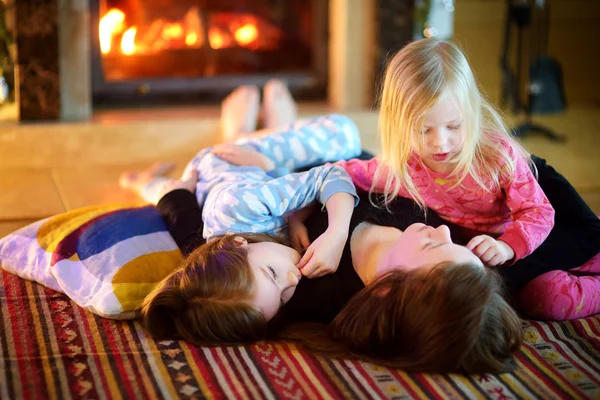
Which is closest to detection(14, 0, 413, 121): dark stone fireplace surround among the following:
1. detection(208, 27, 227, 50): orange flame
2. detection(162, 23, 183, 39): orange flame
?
detection(162, 23, 183, 39): orange flame

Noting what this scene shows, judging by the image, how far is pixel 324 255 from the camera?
1.39 meters

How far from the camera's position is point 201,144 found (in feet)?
8.46

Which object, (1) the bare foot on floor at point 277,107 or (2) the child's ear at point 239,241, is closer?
(2) the child's ear at point 239,241

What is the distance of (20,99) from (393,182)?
1358mm

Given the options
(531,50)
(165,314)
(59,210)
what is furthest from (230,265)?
(531,50)

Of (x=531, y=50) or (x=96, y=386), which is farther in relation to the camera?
(x=531, y=50)

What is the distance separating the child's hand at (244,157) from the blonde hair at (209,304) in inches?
20.5

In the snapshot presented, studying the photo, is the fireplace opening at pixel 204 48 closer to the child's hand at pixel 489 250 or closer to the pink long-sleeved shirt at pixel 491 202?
the pink long-sleeved shirt at pixel 491 202

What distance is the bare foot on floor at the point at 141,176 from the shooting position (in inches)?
→ 85.6

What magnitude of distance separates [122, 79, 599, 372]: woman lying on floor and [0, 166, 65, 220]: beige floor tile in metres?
0.86

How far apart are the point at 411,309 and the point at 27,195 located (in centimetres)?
135

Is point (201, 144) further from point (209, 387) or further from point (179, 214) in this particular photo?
point (209, 387)

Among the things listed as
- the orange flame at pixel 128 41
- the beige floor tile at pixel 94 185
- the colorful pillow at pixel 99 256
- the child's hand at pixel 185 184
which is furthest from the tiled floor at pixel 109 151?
the colorful pillow at pixel 99 256

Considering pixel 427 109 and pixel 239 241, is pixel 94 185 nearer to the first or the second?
pixel 239 241
